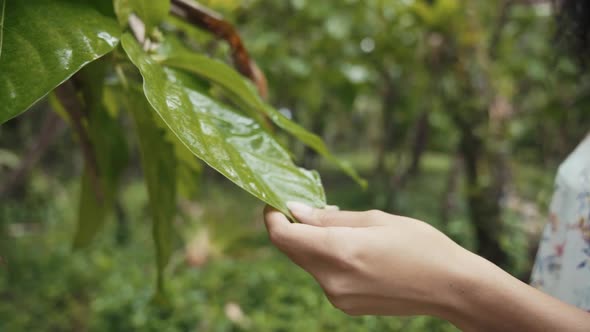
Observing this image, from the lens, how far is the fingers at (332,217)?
33 cm

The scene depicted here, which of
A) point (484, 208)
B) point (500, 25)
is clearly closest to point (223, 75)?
point (484, 208)

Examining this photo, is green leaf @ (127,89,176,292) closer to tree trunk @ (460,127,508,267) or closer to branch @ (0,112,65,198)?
branch @ (0,112,65,198)

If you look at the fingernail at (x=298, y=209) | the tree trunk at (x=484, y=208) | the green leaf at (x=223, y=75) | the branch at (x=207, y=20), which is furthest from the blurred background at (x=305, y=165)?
the fingernail at (x=298, y=209)

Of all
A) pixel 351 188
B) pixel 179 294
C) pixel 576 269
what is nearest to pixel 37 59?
pixel 576 269

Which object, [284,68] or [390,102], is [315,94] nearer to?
[284,68]

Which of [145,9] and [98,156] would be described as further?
[98,156]

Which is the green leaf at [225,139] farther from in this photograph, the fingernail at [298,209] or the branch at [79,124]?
the branch at [79,124]

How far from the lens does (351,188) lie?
4.22 m

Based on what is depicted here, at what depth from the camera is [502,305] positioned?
29 cm

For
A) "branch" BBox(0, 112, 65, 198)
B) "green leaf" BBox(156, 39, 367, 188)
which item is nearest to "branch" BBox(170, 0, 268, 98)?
"green leaf" BBox(156, 39, 367, 188)

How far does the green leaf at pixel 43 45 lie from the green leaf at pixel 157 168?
93mm

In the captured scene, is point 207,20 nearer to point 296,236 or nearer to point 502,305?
point 296,236

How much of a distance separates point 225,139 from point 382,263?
0.48 ft

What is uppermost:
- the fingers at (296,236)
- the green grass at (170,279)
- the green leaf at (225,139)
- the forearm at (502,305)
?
the green leaf at (225,139)
